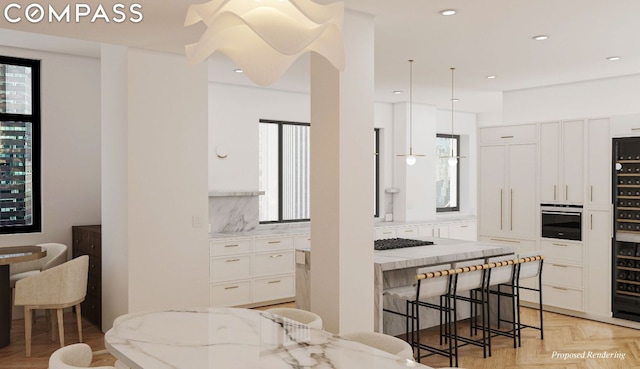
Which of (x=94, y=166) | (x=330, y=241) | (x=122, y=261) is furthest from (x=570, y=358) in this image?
(x=94, y=166)

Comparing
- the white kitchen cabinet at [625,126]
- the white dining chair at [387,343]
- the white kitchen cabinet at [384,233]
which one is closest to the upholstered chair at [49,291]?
the white dining chair at [387,343]

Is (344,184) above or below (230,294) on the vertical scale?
above

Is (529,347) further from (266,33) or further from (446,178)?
(446,178)

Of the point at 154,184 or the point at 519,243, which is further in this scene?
the point at 519,243

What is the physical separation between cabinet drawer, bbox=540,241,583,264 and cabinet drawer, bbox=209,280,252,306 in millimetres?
3331

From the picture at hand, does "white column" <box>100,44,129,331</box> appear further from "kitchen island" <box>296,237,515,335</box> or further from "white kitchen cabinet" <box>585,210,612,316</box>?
"white kitchen cabinet" <box>585,210,612,316</box>

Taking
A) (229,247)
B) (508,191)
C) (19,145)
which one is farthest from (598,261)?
(19,145)

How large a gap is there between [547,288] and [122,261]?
4442 millimetres

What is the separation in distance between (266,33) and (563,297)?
5.25m

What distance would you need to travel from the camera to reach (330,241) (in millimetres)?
3832

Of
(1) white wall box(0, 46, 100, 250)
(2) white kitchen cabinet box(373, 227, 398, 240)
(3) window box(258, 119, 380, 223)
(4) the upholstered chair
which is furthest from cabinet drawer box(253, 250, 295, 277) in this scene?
(4) the upholstered chair

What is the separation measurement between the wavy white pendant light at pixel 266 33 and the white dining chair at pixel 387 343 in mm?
1269

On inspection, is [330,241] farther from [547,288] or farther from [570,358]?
[547,288]

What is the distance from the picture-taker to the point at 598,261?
586cm
